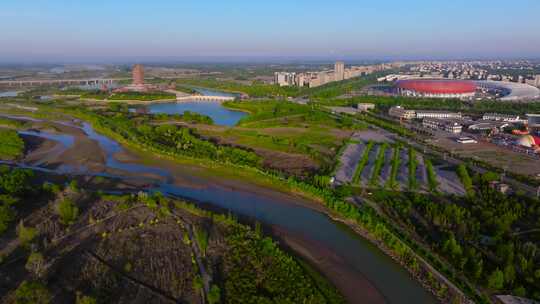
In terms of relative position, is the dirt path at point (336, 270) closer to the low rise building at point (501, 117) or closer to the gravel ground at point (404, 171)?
the gravel ground at point (404, 171)

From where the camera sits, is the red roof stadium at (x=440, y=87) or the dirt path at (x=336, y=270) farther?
the red roof stadium at (x=440, y=87)

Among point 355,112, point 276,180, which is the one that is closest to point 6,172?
point 276,180

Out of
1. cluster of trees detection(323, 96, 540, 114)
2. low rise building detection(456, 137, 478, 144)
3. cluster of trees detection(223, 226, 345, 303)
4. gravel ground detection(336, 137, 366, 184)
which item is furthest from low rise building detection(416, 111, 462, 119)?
cluster of trees detection(223, 226, 345, 303)

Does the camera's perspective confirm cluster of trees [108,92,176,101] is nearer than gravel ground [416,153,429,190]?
No

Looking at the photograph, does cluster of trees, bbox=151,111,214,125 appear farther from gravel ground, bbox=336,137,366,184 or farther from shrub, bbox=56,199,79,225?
shrub, bbox=56,199,79,225

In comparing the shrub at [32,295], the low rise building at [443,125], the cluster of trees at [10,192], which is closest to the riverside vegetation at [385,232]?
the shrub at [32,295]

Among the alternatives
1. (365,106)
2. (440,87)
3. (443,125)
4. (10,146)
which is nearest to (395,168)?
(443,125)

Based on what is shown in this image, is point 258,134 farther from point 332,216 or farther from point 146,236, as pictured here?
point 146,236
